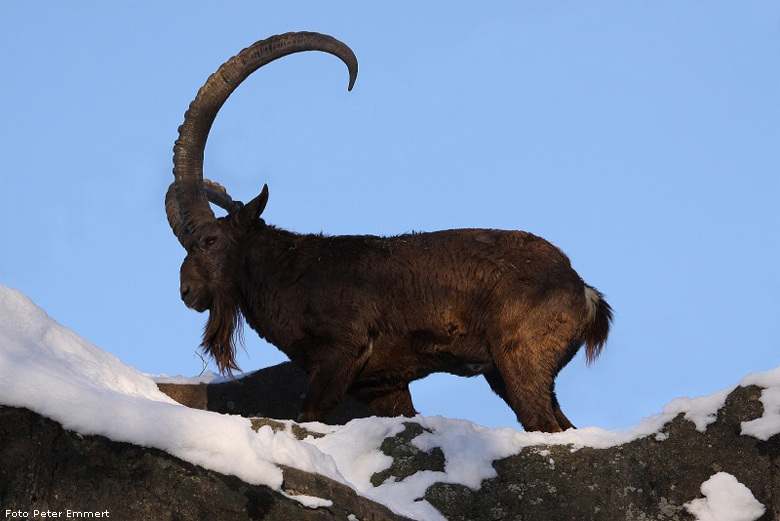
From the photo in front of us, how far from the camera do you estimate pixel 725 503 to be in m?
6.53

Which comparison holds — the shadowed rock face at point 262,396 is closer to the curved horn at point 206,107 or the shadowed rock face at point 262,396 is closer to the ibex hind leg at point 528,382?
the curved horn at point 206,107

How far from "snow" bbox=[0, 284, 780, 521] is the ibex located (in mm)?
1488

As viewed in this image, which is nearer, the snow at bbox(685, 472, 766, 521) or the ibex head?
the snow at bbox(685, 472, 766, 521)

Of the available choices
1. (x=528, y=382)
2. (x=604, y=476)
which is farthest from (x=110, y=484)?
(x=528, y=382)

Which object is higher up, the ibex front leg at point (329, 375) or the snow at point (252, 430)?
the ibex front leg at point (329, 375)

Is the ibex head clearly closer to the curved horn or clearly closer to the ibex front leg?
the curved horn

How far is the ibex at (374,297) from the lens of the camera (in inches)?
345

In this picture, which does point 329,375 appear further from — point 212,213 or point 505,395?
point 212,213

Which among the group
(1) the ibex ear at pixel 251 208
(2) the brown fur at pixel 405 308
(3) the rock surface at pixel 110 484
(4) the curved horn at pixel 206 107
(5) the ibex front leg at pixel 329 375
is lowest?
(3) the rock surface at pixel 110 484

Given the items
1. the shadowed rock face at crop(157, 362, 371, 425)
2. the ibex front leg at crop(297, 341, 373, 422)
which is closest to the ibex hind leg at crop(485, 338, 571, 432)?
the ibex front leg at crop(297, 341, 373, 422)

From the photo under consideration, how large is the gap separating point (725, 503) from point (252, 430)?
2.89 meters

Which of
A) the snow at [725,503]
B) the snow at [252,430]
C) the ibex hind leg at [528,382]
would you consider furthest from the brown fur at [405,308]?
the snow at [725,503]

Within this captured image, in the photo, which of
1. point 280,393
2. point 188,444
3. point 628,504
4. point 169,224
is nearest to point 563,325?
point 628,504

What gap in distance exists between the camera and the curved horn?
9828 millimetres
